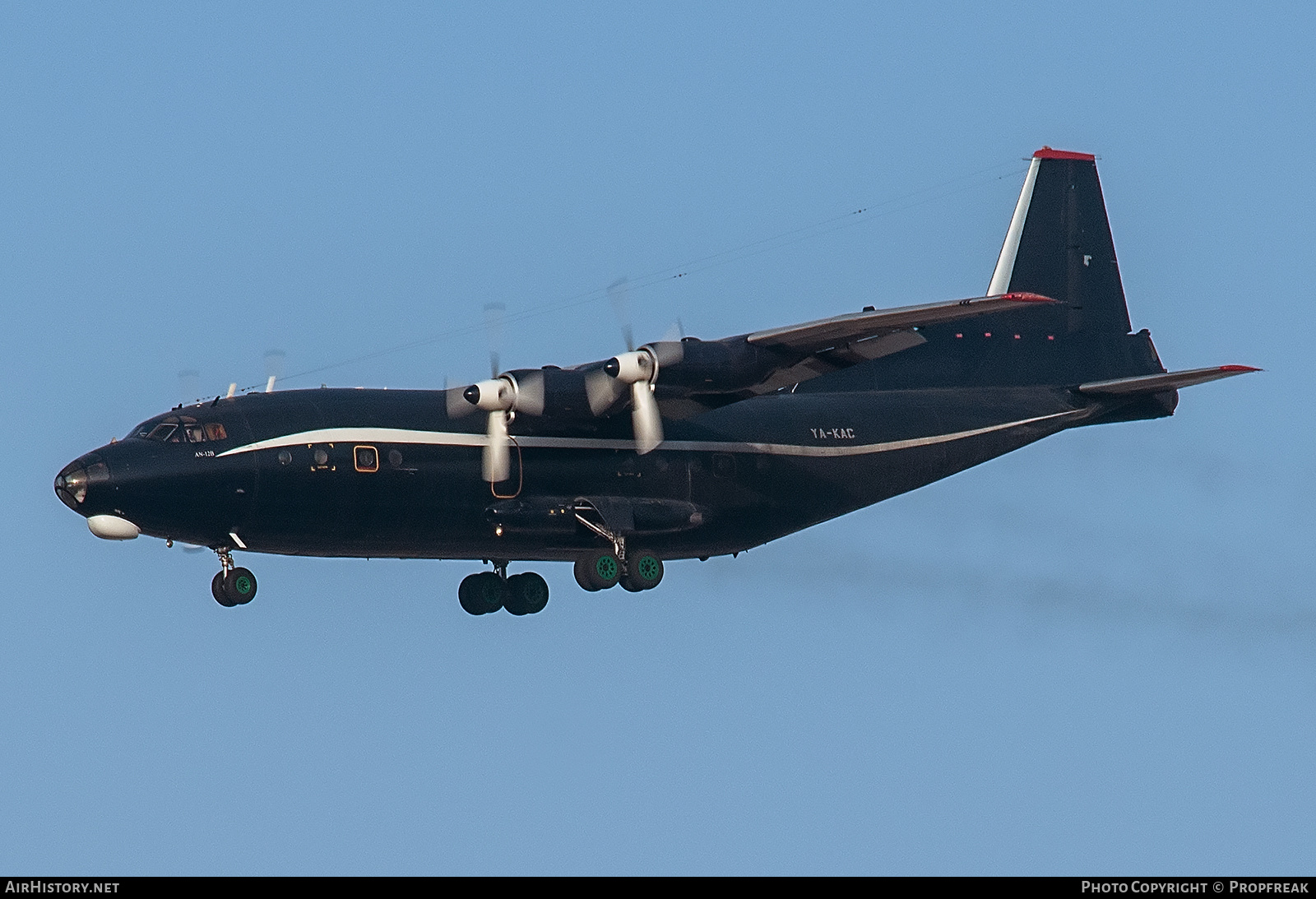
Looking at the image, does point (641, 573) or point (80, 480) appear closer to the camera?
point (80, 480)

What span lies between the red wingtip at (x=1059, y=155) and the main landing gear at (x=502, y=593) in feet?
35.0

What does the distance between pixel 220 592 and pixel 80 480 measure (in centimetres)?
226

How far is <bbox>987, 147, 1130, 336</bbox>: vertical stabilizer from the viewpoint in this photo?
33.8 meters

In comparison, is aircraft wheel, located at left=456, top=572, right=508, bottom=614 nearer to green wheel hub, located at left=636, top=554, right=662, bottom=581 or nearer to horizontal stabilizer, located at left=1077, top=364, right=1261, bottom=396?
green wheel hub, located at left=636, top=554, right=662, bottom=581

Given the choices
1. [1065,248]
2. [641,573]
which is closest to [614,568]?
[641,573]

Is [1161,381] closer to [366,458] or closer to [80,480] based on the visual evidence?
[366,458]

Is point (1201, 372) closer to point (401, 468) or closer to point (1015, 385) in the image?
point (1015, 385)

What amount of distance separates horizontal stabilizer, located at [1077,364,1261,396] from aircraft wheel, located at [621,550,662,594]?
7.93 metres

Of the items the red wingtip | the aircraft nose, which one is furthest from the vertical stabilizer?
the aircraft nose

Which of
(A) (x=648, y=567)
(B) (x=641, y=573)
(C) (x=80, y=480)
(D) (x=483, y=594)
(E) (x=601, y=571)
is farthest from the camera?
(D) (x=483, y=594)

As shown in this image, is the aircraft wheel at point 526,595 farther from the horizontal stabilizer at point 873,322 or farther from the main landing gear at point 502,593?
the horizontal stabilizer at point 873,322

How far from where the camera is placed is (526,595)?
98.9 ft
